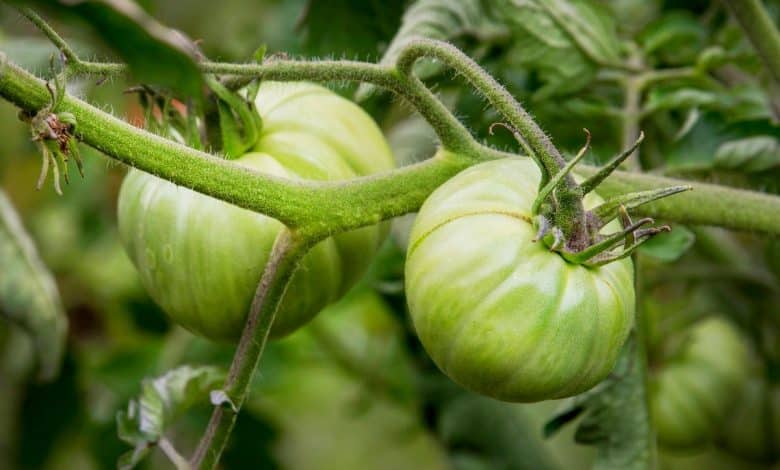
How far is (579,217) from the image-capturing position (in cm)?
67

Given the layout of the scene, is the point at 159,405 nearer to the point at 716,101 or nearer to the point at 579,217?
the point at 579,217

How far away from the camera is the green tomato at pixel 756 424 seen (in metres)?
1.42

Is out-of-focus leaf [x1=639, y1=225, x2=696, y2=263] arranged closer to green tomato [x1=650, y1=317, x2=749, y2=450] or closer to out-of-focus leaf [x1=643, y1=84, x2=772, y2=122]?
out-of-focus leaf [x1=643, y1=84, x2=772, y2=122]

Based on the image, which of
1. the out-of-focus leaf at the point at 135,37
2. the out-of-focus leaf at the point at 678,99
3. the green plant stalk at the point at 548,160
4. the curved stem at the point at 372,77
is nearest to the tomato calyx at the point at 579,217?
the green plant stalk at the point at 548,160

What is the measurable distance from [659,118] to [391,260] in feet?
1.21

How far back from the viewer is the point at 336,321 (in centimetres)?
179

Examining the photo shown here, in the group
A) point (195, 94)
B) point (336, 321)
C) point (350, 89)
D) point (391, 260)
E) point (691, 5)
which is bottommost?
point (336, 321)

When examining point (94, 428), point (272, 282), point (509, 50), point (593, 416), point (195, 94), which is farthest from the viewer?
point (94, 428)

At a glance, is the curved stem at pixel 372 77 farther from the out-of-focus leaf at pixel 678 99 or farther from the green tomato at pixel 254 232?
the out-of-focus leaf at pixel 678 99

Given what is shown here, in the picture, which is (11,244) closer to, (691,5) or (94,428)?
(94,428)

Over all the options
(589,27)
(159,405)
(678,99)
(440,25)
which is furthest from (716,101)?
(159,405)

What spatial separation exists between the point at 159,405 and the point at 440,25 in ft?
1.50

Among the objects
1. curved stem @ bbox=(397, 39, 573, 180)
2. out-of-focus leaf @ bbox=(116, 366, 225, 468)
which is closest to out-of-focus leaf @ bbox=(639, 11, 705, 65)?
curved stem @ bbox=(397, 39, 573, 180)

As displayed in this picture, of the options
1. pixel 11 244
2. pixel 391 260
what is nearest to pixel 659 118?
pixel 391 260
